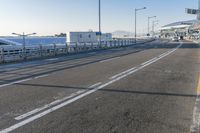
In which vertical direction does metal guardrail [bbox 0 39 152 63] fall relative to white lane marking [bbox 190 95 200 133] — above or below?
above

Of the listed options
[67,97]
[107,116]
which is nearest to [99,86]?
[67,97]

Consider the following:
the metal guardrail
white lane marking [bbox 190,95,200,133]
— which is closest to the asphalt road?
white lane marking [bbox 190,95,200,133]

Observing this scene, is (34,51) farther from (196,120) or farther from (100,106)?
(196,120)

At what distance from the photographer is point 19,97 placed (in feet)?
24.8

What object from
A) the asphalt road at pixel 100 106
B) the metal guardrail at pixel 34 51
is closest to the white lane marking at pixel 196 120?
the asphalt road at pixel 100 106

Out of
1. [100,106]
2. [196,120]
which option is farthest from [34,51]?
[196,120]

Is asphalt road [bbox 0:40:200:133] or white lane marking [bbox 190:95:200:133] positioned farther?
asphalt road [bbox 0:40:200:133]

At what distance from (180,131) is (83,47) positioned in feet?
106

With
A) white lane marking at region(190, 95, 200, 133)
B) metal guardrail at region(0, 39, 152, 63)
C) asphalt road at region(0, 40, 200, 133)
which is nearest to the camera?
white lane marking at region(190, 95, 200, 133)

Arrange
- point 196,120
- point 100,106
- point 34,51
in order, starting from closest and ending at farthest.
→ point 196,120, point 100,106, point 34,51

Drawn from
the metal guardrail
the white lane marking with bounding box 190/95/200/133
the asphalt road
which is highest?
the metal guardrail

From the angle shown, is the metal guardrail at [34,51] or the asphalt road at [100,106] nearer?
the asphalt road at [100,106]

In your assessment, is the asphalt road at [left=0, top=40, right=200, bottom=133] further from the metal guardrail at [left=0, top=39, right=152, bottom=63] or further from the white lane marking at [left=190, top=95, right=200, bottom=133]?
the metal guardrail at [left=0, top=39, right=152, bottom=63]

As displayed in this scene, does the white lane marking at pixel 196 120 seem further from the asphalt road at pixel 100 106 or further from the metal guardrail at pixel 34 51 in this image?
the metal guardrail at pixel 34 51
